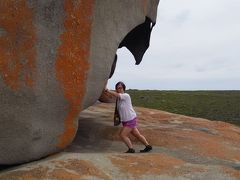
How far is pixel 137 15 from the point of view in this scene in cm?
1284

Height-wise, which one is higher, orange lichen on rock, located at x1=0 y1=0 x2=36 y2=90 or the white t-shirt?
orange lichen on rock, located at x1=0 y1=0 x2=36 y2=90

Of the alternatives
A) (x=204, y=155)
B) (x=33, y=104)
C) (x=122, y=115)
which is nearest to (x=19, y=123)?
(x=33, y=104)

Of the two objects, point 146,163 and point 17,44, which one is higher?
point 17,44

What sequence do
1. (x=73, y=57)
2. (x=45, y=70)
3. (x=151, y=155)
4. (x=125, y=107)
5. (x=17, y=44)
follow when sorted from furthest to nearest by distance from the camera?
(x=125, y=107) → (x=151, y=155) → (x=73, y=57) → (x=45, y=70) → (x=17, y=44)

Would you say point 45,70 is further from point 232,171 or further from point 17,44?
point 232,171

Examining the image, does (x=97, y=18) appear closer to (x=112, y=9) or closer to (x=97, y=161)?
(x=112, y=9)

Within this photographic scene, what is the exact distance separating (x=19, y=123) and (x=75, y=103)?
1.37m

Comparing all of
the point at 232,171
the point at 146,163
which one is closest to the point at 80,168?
the point at 146,163

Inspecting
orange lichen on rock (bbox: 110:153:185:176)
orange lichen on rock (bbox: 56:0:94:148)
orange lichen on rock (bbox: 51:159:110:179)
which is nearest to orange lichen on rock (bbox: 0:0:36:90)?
orange lichen on rock (bbox: 56:0:94:148)

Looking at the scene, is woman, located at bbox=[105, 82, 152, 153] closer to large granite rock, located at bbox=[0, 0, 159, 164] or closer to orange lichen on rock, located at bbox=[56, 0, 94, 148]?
large granite rock, located at bbox=[0, 0, 159, 164]

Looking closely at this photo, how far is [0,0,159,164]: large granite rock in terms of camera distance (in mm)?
8992

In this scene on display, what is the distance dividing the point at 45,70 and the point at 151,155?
3.03 m

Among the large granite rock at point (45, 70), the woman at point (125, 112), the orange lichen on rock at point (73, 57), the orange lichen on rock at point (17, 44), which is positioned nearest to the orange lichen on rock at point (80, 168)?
the large granite rock at point (45, 70)

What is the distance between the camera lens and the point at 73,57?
986 centimetres
